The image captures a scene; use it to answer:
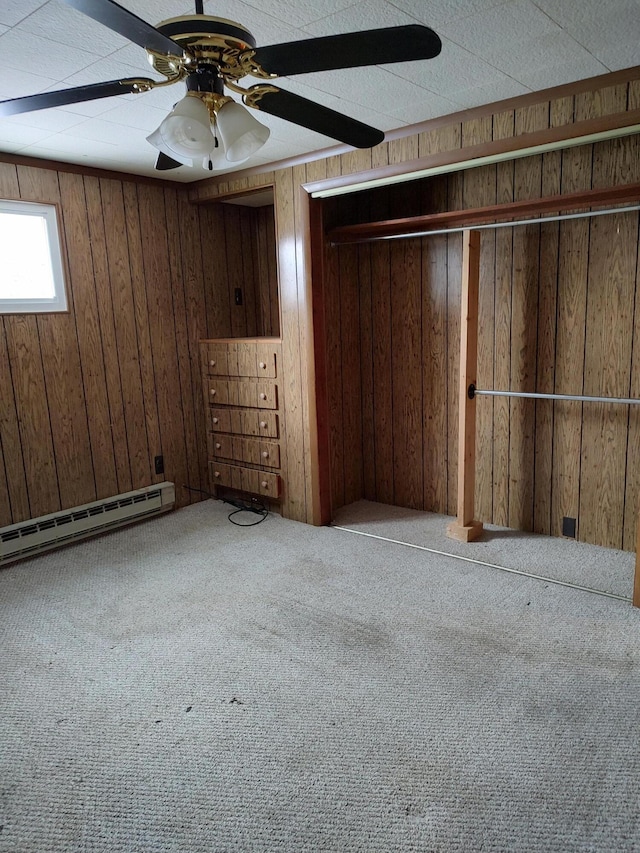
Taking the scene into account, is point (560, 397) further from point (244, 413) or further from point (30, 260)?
point (30, 260)

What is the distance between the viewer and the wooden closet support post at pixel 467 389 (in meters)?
3.14

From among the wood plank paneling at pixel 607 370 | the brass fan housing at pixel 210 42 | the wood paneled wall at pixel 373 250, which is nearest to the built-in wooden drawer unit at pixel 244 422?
the wood paneled wall at pixel 373 250

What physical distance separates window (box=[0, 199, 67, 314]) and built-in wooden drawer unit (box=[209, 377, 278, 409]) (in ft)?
3.71

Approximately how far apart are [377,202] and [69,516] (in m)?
2.75

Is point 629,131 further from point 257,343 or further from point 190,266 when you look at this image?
point 190,266

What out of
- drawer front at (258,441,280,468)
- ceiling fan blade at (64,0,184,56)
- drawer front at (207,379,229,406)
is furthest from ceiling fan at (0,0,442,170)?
drawer front at (207,379,229,406)

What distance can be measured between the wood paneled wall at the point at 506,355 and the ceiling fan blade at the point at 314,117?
1.26 metres

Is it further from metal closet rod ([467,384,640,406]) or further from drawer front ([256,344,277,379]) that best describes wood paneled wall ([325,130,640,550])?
drawer front ([256,344,277,379])

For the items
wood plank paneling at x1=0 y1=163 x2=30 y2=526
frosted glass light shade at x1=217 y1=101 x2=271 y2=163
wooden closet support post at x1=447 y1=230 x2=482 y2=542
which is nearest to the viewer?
frosted glass light shade at x1=217 y1=101 x2=271 y2=163

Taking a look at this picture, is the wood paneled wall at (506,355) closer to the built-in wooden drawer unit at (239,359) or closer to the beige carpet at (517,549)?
the beige carpet at (517,549)

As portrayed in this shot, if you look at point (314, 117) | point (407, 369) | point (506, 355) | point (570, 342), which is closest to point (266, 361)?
point (407, 369)

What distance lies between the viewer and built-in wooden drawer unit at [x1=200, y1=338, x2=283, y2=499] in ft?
12.7

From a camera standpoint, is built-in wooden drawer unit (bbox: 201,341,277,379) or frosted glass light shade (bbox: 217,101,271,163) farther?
built-in wooden drawer unit (bbox: 201,341,277,379)

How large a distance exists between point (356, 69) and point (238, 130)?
89 cm
